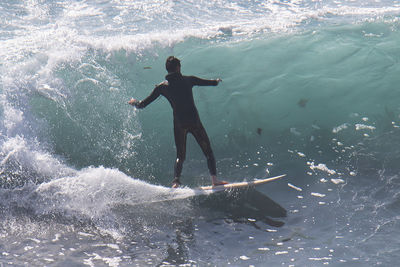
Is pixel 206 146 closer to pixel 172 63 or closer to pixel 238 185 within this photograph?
pixel 238 185

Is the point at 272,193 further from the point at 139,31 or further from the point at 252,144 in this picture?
the point at 139,31

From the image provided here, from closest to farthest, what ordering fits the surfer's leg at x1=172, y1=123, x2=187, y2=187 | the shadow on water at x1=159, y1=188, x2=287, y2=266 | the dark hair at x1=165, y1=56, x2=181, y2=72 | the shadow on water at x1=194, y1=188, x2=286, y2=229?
the shadow on water at x1=159, y1=188, x2=287, y2=266, the shadow on water at x1=194, y1=188, x2=286, y2=229, the dark hair at x1=165, y1=56, x2=181, y2=72, the surfer's leg at x1=172, y1=123, x2=187, y2=187

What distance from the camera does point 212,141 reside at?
686cm

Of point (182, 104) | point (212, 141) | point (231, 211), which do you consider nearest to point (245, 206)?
point (231, 211)

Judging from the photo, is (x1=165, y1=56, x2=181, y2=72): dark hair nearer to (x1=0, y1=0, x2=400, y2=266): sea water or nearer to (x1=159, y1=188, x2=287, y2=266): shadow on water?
(x1=0, y1=0, x2=400, y2=266): sea water

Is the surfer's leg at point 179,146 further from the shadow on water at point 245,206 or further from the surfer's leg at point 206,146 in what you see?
the shadow on water at point 245,206

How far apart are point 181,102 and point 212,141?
176 centimetres

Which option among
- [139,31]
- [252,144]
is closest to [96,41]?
[139,31]

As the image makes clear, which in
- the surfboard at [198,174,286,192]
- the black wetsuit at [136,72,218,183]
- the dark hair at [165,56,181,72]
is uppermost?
the dark hair at [165,56,181,72]

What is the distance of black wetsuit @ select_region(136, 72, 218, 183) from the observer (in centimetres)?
519

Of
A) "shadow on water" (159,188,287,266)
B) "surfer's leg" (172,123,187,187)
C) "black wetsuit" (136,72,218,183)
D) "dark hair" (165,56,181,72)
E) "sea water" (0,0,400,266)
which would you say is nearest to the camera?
"sea water" (0,0,400,266)

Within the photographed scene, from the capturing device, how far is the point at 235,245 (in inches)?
169

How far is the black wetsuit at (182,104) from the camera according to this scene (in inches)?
204

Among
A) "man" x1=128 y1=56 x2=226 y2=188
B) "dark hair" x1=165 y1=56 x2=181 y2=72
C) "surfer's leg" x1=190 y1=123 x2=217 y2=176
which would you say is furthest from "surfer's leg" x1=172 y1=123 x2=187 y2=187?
"dark hair" x1=165 y1=56 x2=181 y2=72
